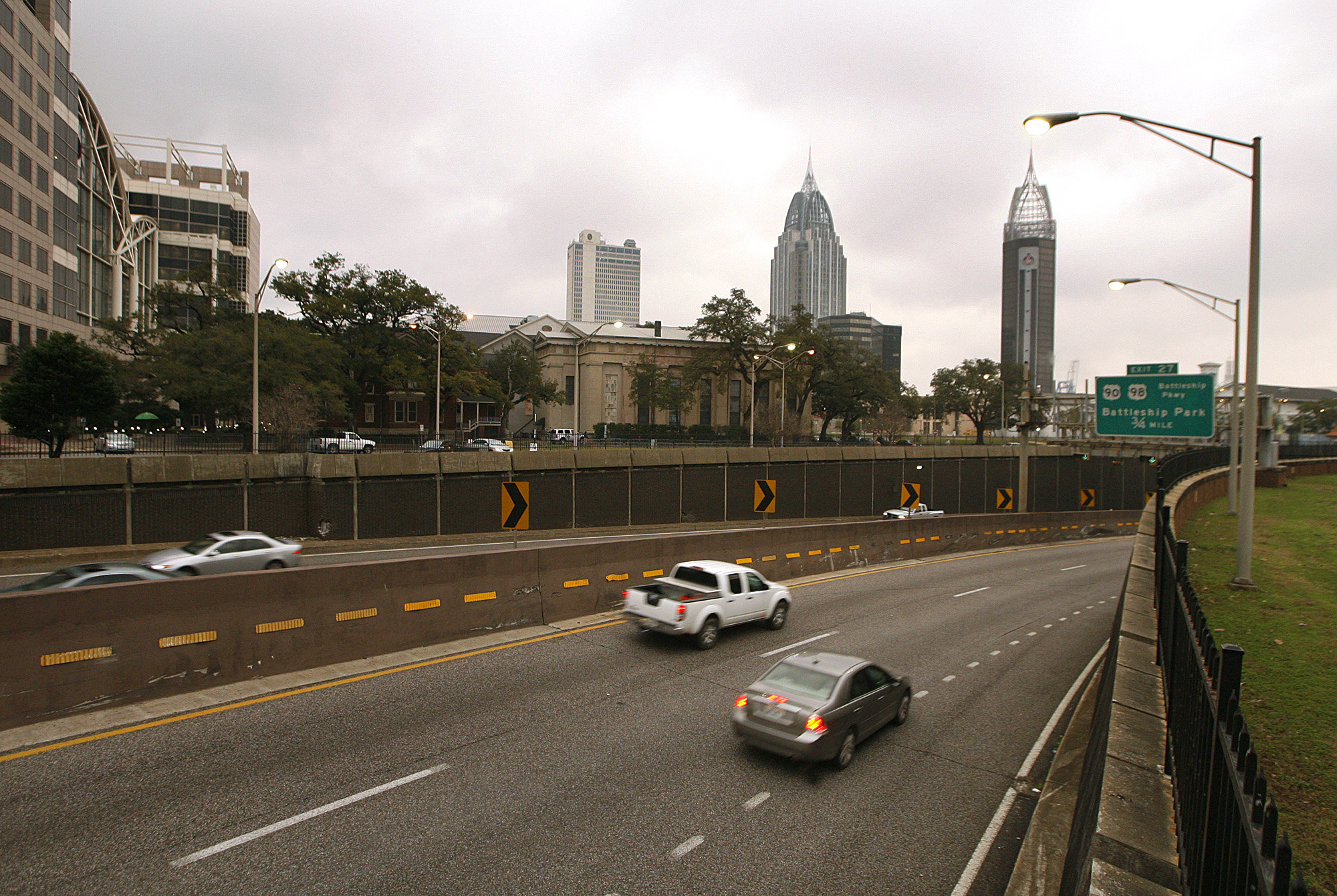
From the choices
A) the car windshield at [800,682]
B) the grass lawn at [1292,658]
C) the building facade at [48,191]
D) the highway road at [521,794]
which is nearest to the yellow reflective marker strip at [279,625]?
the highway road at [521,794]

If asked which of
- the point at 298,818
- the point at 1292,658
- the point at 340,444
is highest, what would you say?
the point at 340,444

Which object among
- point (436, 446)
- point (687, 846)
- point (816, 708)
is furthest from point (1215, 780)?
point (436, 446)

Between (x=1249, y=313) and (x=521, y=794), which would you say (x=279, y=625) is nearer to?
(x=521, y=794)

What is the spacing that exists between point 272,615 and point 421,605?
2.47 meters

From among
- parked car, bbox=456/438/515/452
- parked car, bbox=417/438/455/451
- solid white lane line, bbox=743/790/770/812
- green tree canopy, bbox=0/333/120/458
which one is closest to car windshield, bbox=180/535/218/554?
solid white lane line, bbox=743/790/770/812

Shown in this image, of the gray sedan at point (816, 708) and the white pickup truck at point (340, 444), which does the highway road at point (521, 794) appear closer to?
the gray sedan at point (816, 708)

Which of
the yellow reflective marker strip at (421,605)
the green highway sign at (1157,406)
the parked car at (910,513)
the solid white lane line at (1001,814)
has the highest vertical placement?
the green highway sign at (1157,406)

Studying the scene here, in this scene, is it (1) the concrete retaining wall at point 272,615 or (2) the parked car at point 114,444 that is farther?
(2) the parked car at point 114,444

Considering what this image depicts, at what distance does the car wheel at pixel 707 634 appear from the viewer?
45.6 feet

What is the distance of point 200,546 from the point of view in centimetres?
1767

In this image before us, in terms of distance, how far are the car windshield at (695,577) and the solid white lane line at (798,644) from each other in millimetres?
1654

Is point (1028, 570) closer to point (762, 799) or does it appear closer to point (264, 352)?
point (762, 799)

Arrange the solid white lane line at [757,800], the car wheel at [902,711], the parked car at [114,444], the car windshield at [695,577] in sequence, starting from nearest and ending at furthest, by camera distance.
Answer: the solid white lane line at [757,800]
the car wheel at [902,711]
the car windshield at [695,577]
the parked car at [114,444]

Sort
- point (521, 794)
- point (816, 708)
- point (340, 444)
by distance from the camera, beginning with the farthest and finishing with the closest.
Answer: point (340, 444), point (816, 708), point (521, 794)
